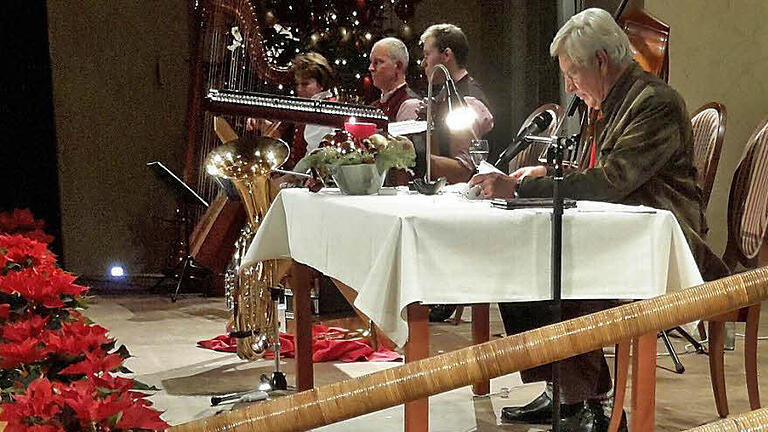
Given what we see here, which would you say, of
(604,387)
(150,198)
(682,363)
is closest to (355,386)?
(604,387)

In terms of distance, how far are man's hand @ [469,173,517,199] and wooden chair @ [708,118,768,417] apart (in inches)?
32.2

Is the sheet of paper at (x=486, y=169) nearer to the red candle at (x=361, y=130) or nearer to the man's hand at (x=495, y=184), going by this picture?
the man's hand at (x=495, y=184)

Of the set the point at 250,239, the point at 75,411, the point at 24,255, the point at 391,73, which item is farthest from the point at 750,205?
the point at 75,411

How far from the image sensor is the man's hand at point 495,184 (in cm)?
264

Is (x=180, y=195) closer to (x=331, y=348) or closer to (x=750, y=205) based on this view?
(x=331, y=348)

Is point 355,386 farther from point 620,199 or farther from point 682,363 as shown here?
point 682,363

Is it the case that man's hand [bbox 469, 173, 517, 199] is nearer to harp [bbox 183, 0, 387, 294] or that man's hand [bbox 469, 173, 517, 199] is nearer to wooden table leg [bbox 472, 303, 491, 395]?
→ wooden table leg [bbox 472, 303, 491, 395]

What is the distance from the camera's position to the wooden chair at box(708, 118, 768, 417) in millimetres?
3000

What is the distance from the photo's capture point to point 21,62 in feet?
17.5

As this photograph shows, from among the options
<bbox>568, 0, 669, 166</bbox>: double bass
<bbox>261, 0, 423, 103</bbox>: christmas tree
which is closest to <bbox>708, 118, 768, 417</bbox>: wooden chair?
<bbox>568, 0, 669, 166</bbox>: double bass

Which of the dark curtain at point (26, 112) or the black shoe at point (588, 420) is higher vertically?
the dark curtain at point (26, 112)

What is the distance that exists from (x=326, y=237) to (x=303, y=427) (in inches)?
60.7

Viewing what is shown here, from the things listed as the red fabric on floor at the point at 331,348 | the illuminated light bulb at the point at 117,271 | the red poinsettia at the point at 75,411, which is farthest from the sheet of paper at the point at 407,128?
the illuminated light bulb at the point at 117,271

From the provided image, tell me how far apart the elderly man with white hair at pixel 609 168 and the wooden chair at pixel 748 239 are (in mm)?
184
